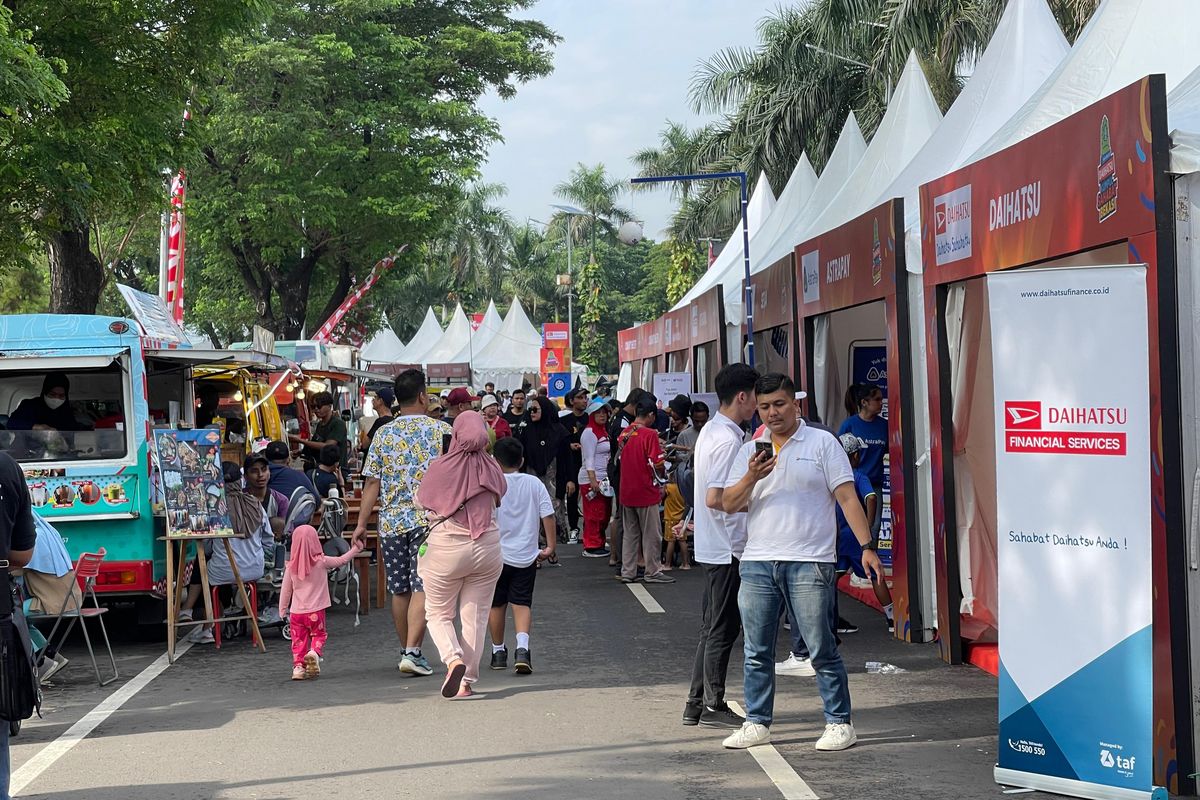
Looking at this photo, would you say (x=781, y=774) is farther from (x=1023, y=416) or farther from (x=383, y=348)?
(x=383, y=348)

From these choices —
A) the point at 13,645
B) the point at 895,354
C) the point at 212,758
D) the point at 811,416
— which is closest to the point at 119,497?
the point at 212,758

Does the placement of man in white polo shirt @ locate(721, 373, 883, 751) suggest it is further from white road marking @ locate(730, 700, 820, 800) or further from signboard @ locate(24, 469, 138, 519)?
signboard @ locate(24, 469, 138, 519)

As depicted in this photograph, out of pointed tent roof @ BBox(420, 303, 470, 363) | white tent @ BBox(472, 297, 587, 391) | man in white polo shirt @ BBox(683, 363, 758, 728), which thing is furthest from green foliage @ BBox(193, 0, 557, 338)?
man in white polo shirt @ BBox(683, 363, 758, 728)

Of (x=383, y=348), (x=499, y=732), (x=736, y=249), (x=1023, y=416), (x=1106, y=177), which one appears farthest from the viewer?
(x=383, y=348)

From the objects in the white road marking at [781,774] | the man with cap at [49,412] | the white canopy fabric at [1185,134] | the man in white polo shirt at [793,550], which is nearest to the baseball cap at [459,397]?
the man with cap at [49,412]

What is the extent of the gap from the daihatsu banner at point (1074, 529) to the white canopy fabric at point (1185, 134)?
520 mm

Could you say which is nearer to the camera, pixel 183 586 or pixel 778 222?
pixel 183 586

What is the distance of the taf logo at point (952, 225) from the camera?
30.9 feet

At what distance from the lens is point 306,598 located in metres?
9.62

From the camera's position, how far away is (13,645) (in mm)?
5641

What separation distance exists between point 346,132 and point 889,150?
63.8 feet

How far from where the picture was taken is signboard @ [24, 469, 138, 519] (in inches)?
418

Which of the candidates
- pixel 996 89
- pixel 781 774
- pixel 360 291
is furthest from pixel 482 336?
pixel 781 774

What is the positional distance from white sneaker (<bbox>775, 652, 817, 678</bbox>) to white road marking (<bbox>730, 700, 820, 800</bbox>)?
2.17 metres
